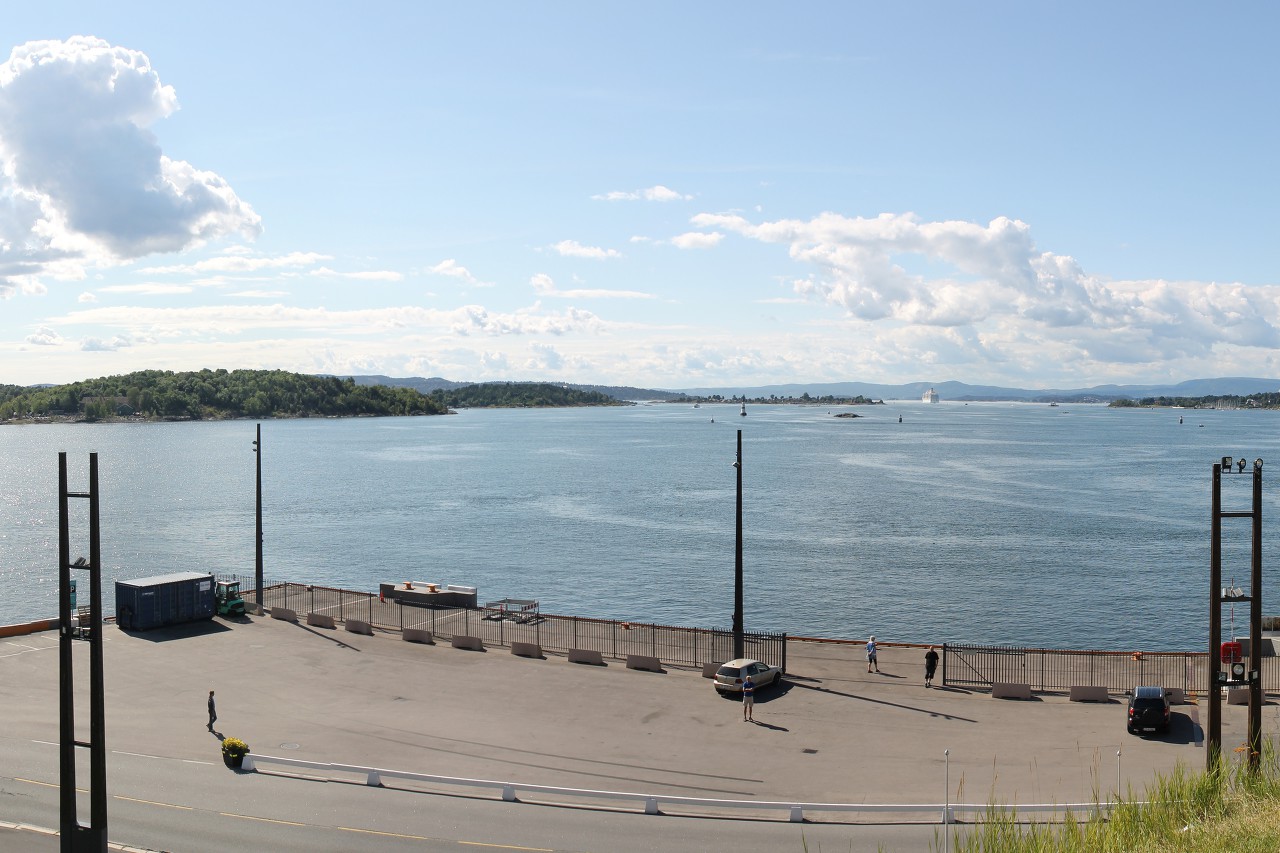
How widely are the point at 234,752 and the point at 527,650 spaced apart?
12047 millimetres

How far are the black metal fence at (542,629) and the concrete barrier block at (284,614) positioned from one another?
1394 mm

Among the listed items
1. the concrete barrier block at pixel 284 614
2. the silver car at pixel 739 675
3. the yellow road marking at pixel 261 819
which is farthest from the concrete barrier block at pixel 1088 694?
the concrete barrier block at pixel 284 614

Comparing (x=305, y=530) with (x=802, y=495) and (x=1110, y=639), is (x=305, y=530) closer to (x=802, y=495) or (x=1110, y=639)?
(x=802, y=495)

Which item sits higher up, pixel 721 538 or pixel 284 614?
pixel 284 614

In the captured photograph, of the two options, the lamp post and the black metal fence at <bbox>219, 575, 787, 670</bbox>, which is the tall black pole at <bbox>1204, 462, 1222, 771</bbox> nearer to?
the lamp post

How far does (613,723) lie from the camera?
24.8 meters

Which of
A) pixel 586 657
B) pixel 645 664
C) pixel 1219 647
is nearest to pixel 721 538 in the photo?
pixel 586 657

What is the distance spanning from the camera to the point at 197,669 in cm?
2992

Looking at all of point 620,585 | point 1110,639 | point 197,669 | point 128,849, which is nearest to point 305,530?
point 620,585

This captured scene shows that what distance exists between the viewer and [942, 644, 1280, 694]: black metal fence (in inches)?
1125

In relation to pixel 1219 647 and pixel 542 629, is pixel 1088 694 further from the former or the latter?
pixel 542 629

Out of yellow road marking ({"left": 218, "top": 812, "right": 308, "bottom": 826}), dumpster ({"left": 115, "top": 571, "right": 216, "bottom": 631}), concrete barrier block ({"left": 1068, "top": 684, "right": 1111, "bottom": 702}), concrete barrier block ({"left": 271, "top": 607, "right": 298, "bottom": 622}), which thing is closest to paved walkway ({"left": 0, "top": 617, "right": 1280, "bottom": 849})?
concrete barrier block ({"left": 1068, "top": 684, "right": 1111, "bottom": 702})

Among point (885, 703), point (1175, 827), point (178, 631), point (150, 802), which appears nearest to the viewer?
point (1175, 827)

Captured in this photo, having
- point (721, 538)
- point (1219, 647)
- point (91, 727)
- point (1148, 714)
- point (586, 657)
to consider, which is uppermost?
point (91, 727)
